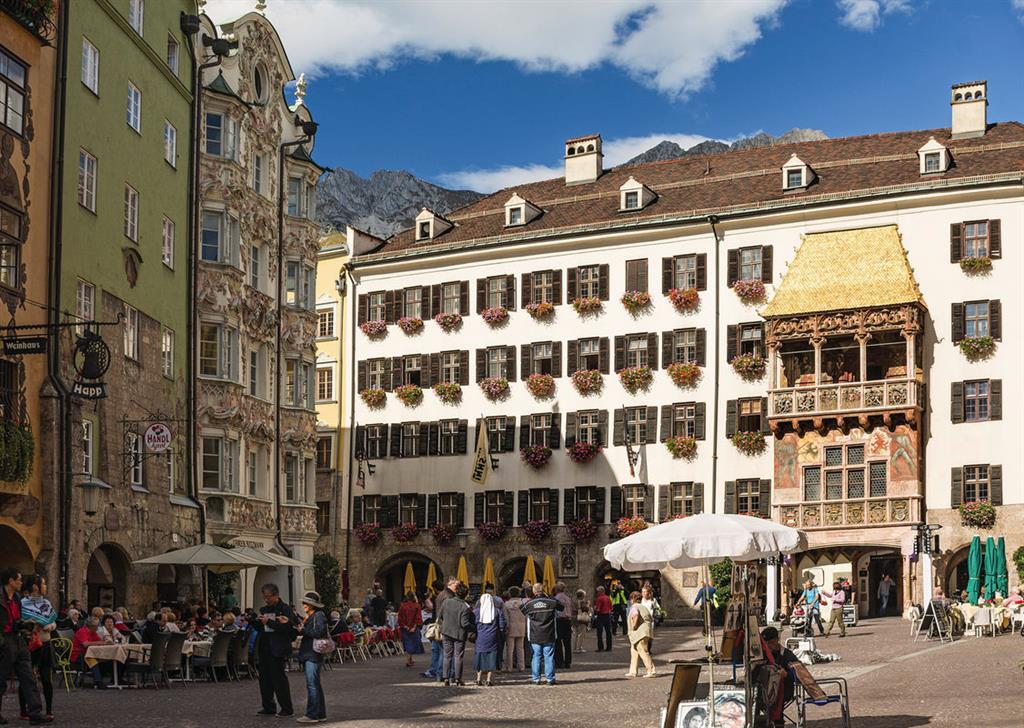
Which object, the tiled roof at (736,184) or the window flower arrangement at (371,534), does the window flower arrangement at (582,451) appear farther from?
the window flower arrangement at (371,534)

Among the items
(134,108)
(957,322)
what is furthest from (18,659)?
(957,322)

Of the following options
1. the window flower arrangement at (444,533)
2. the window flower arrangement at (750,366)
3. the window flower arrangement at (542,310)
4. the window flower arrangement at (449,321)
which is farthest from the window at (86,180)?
the window flower arrangement at (444,533)

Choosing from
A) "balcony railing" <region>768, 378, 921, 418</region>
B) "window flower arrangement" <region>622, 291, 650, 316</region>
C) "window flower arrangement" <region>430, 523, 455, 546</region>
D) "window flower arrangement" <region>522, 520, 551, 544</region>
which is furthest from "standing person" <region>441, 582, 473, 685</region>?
"window flower arrangement" <region>430, 523, 455, 546</region>

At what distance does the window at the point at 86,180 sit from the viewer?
36094mm

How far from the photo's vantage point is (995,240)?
55.5 m

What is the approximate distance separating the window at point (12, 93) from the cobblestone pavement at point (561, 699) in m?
11.4

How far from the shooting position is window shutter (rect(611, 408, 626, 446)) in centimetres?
6019

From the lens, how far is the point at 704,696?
1955 cm

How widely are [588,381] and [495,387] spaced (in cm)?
379

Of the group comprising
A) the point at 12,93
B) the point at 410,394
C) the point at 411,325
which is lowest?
the point at 410,394

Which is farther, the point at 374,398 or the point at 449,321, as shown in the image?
the point at 374,398

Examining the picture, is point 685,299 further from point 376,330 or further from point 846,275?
point 376,330

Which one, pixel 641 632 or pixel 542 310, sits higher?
pixel 542 310

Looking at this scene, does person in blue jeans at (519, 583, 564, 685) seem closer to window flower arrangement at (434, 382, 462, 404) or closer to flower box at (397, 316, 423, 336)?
window flower arrangement at (434, 382, 462, 404)
